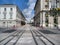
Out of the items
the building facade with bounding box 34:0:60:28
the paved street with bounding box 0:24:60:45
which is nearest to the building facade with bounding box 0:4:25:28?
the building facade with bounding box 34:0:60:28

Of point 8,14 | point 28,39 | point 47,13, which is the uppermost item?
point 8,14

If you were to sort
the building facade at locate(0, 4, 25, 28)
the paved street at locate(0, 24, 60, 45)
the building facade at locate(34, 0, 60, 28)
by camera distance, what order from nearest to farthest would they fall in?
the paved street at locate(0, 24, 60, 45) → the building facade at locate(34, 0, 60, 28) → the building facade at locate(0, 4, 25, 28)

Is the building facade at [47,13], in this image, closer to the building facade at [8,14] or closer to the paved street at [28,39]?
the building facade at [8,14]

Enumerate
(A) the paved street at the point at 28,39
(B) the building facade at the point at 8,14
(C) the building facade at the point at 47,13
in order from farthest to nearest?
1. (B) the building facade at the point at 8,14
2. (C) the building facade at the point at 47,13
3. (A) the paved street at the point at 28,39

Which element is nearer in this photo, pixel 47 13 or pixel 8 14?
pixel 47 13

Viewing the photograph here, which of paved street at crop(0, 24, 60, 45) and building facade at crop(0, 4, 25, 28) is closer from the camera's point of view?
paved street at crop(0, 24, 60, 45)

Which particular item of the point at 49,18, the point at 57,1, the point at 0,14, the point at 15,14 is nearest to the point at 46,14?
the point at 49,18

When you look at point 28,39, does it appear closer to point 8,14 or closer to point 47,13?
point 47,13

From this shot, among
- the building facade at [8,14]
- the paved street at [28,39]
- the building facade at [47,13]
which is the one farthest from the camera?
the building facade at [8,14]

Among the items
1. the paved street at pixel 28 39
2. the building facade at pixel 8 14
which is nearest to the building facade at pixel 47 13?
the building facade at pixel 8 14

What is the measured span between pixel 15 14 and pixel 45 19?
648 inches

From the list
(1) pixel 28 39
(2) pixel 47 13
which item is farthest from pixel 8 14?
(1) pixel 28 39

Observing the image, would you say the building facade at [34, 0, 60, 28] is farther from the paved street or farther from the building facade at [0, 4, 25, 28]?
the paved street

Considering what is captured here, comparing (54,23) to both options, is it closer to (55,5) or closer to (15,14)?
(55,5)
